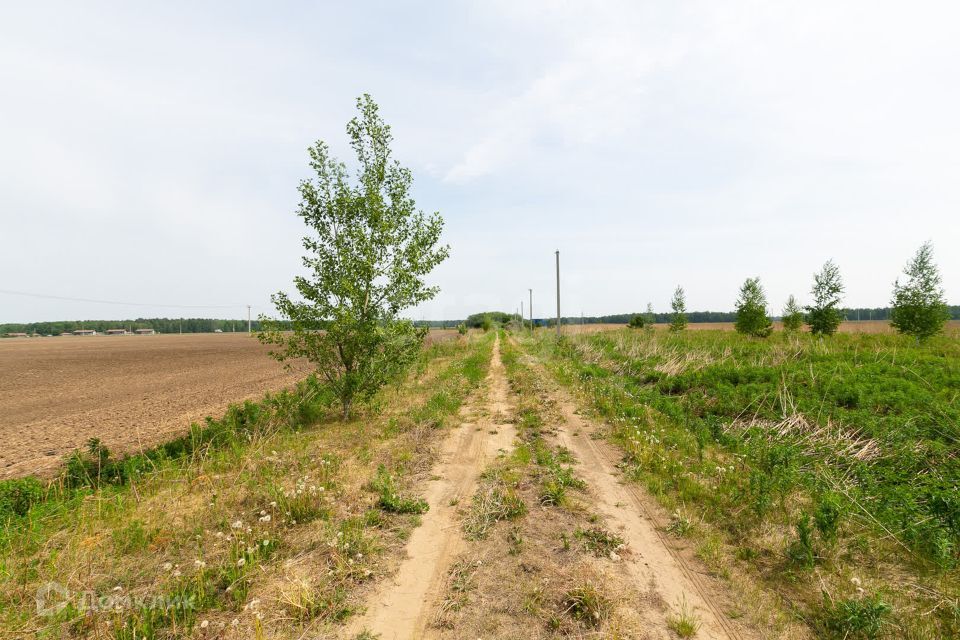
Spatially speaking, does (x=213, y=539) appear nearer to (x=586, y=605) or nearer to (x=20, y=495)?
(x=20, y=495)

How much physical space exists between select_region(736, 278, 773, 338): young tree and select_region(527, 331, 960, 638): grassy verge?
2332 cm

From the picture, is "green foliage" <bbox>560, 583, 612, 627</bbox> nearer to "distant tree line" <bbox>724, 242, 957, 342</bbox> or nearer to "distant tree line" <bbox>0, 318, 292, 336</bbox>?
"distant tree line" <bbox>724, 242, 957, 342</bbox>

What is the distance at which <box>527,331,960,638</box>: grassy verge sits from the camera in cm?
360

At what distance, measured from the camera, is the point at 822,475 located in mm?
5965

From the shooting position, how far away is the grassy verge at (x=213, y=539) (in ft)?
10.7

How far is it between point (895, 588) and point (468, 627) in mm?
4249

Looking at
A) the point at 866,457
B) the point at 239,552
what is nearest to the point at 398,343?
the point at 239,552

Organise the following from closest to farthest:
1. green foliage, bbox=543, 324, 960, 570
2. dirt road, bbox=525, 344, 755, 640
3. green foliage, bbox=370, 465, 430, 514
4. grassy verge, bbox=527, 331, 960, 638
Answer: dirt road, bbox=525, 344, 755, 640, grassy verge, bbox=527, 331, 960, 638, green foliage, bbox=543, 324, 960, 570, green foliage, bbox=370, 465, 430, 514

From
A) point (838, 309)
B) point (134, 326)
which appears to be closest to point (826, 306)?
point (838, 309)

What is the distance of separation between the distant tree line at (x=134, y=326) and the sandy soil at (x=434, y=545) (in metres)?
153

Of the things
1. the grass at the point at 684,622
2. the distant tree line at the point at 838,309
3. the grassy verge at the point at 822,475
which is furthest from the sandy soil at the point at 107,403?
the distant tree line at the point at 838,309

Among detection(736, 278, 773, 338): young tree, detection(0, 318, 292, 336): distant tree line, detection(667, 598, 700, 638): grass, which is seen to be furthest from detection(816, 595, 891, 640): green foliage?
detection(0, 318, 292, 336): distant tree line

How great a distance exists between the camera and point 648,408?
10406 millimetres

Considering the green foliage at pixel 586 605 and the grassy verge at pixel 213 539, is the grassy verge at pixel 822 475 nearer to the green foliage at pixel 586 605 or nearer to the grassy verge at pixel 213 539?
the green foliage at pixel 586 605
